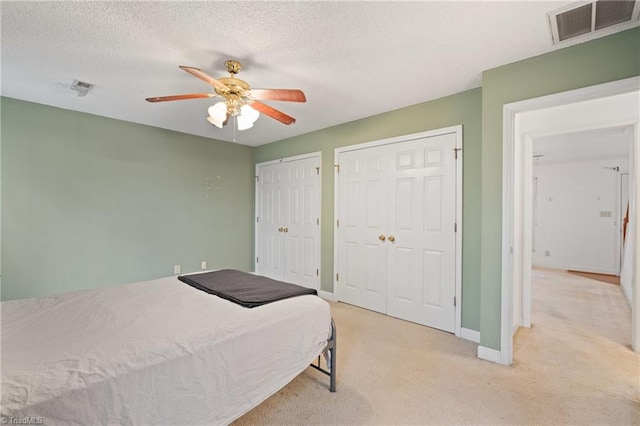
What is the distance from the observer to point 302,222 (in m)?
4.42

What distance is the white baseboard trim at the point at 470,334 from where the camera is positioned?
2738 millimetres

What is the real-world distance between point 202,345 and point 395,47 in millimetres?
2285

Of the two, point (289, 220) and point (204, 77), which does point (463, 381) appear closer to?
point (204, 77)

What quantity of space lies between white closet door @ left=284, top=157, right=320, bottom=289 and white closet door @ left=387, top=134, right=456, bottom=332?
1.23m

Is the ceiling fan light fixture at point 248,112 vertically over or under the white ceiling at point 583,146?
under

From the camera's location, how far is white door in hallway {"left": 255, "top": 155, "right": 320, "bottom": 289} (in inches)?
168

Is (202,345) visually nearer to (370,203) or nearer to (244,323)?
(244,323)

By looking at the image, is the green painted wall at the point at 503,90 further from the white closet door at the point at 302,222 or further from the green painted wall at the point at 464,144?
the white closet door at the point at 302,222

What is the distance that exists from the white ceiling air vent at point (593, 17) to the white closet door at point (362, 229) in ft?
6.04

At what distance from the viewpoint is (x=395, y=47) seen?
6.87 ft

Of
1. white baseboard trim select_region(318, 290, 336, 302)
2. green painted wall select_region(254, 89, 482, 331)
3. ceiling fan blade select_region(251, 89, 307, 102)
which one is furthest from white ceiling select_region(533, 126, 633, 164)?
ceiling fan blade select_region(251, 89, 307, 102)

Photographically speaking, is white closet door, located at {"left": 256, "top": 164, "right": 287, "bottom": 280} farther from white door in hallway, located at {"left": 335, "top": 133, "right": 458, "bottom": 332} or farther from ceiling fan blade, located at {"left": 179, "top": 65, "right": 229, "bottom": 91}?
ceiling fan blade, located at {"left": 179, "top": 65, "right": 229, "bottom": 91}

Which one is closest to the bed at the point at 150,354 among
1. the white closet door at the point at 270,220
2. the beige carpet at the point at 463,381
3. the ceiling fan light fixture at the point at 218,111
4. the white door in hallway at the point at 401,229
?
the beige carpet at the point at 463,381

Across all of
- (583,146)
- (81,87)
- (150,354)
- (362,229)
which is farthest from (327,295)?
(583,146)
